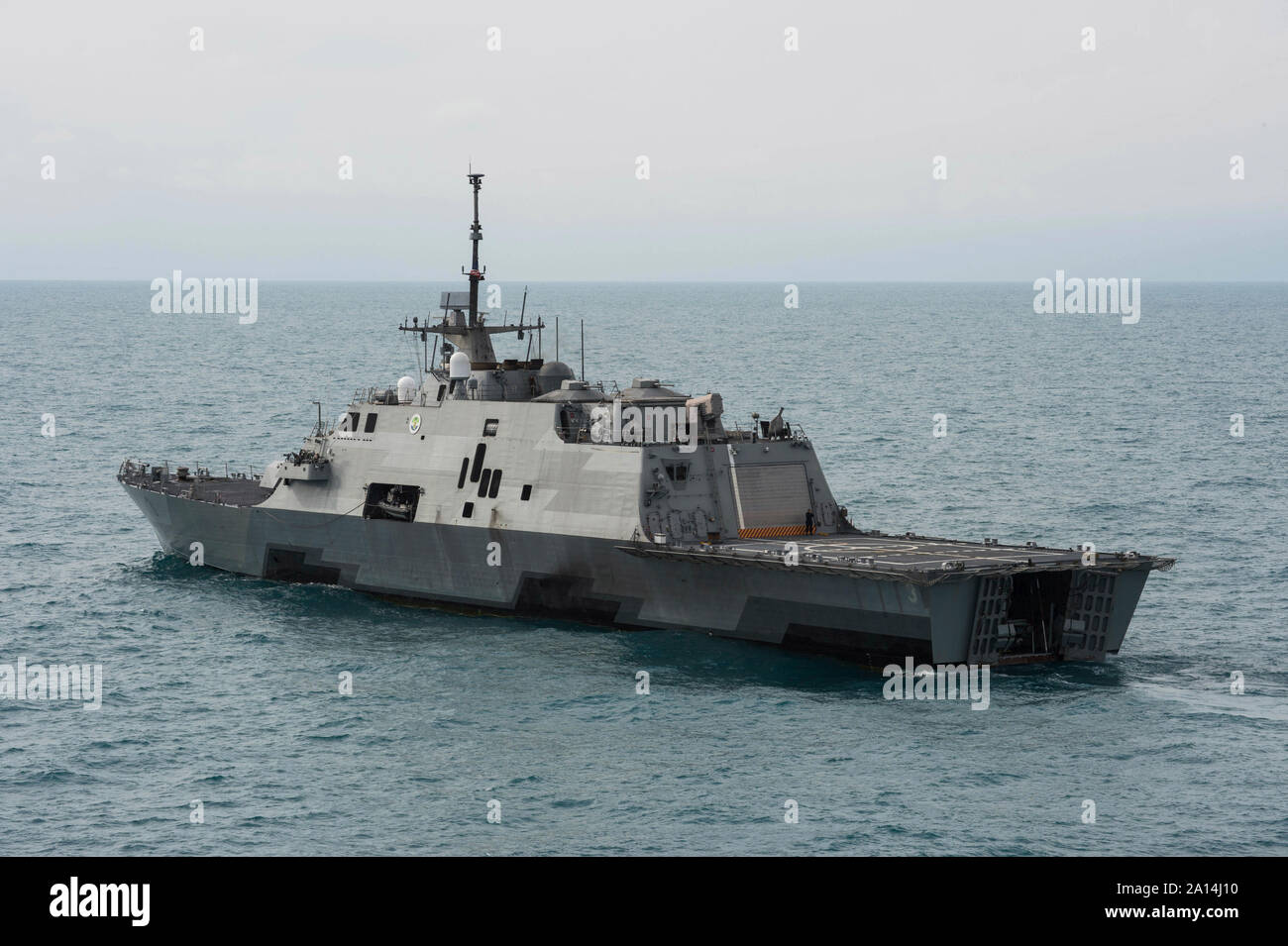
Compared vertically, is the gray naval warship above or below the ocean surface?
above

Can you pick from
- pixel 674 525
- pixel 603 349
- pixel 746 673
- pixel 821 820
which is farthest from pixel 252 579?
pixel 603 349

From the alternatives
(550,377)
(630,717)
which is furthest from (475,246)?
(630,717)

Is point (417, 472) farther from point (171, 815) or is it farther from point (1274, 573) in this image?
point (1274, 573)

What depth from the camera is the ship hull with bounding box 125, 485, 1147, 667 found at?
3194 centimetres

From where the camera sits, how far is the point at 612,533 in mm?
35500

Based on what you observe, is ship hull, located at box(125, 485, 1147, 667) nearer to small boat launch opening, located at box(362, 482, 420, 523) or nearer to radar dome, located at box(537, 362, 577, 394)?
small boat launch opening, located at box(362, 482, 420, 523)

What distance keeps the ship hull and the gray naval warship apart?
0.17 feet

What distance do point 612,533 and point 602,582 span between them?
1.33 m

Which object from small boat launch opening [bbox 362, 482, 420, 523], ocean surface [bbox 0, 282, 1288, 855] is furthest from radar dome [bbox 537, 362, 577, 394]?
ocean surface [bbox 0, 282, 1288, 855]

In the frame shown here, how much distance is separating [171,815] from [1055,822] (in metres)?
14.6

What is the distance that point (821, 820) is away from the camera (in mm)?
24984

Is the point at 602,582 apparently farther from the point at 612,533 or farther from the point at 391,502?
the point at 391,502

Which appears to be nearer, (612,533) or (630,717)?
(630,717)

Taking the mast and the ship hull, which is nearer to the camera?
the ship hull
